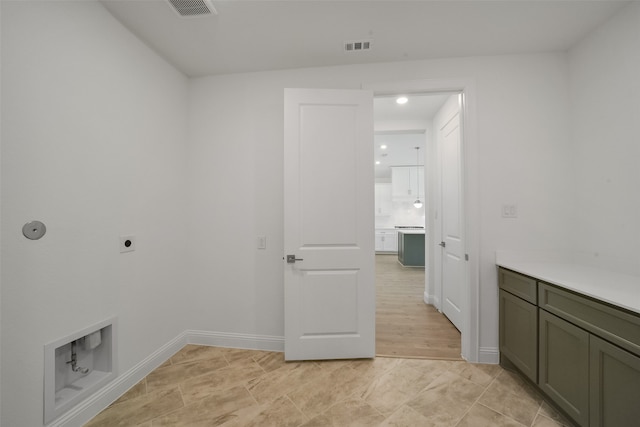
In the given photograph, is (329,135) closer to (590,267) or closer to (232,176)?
(232,176)

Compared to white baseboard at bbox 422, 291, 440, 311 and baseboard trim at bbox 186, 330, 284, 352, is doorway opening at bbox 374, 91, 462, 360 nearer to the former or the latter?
white baseboard at bbox 422, 291, 440, 311

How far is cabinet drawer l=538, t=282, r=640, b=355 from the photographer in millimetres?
1133

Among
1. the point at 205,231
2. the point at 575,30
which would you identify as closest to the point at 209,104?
the point at 205,231

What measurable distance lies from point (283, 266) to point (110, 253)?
1.32 metres

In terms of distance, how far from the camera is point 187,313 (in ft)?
8.21

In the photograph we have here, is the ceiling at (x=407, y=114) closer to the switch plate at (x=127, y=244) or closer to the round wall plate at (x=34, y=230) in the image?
the switch plate at (x=127, y=244)

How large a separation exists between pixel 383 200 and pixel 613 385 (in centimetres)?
845

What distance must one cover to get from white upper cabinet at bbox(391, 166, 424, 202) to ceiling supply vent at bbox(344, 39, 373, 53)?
22.0ft

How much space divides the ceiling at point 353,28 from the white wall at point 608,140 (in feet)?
0.64

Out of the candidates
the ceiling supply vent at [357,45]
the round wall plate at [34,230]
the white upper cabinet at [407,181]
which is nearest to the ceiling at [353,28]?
the ceiling supply vent at [357,45]

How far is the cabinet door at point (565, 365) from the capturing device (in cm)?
135

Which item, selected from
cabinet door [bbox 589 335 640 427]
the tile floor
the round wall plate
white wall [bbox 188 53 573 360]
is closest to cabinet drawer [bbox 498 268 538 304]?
white wall [bbox 188 53 573 360]

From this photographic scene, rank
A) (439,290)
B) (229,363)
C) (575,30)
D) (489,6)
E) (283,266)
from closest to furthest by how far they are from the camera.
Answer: (489,6), (575,30), (229,363), (283,266), (439,290)

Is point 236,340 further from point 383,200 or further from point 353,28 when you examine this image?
point 383,200
